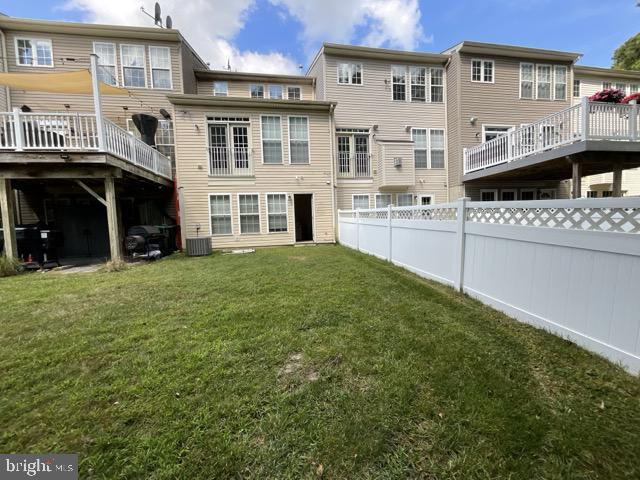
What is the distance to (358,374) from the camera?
2348 millimetres

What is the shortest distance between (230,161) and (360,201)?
18.5ft

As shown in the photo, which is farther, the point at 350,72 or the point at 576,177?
the point at 350,72

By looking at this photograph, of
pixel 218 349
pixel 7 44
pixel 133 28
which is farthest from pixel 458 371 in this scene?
pixel 7 44

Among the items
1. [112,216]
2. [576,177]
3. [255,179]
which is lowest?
[112,216]

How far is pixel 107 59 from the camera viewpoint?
36.3 ft

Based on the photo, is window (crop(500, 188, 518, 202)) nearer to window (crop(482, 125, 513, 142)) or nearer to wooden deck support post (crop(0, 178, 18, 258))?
window (crop(482, 125, 513, 142))

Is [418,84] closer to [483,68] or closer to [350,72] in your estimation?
[483,68]

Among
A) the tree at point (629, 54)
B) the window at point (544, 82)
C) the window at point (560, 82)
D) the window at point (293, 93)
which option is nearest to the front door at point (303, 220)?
the window at point (293, 93)

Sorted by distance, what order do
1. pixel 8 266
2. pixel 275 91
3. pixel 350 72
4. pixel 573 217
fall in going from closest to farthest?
pixel 573 217
pixel 8 266
pixel 350 72
pixel 275 91

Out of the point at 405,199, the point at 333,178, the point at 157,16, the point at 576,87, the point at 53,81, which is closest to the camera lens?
the point at 53,81

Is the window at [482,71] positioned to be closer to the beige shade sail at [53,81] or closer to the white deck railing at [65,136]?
the white deck railing at [65,136]

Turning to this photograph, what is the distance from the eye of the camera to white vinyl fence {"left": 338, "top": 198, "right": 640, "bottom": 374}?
221 cm

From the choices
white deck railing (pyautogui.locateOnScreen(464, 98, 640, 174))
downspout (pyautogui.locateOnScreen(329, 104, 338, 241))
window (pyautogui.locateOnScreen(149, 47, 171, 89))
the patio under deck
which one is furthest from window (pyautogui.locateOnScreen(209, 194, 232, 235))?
white deck railing (pyautogui.locateOnScreen(464, 98, 640, 174))

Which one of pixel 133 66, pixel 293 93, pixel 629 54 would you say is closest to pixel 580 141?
pixel 293 93
